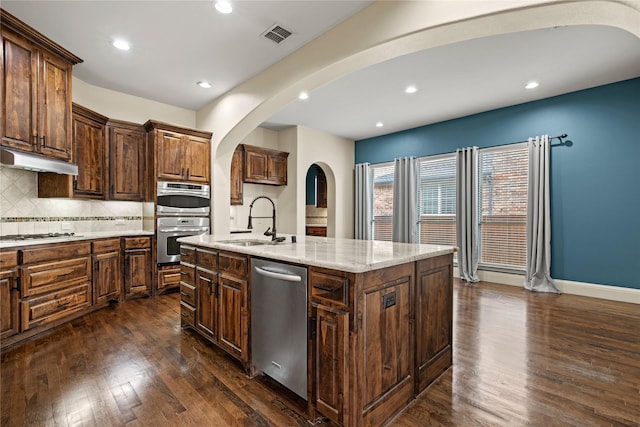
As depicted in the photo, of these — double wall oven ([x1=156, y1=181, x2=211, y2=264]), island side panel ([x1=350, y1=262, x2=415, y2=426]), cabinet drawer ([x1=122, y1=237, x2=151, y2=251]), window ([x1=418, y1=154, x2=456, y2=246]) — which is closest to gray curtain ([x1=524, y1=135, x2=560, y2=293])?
window ([x1=418, y1=154, x2=456, y2=246])

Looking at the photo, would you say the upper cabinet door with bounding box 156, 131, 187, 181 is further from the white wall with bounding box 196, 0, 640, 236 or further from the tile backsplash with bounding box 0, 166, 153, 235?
the white wall with bounding box 196, 0, 640, 236

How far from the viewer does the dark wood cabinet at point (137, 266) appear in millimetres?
3939

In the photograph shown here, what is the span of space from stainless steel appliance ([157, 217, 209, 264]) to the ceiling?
1917 mm

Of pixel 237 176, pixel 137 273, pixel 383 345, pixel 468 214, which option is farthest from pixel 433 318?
pixel 237 176

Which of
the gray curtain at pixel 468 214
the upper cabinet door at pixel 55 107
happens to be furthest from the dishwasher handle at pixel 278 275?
the gray curtain at pixel 468 214

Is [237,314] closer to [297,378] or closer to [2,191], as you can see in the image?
[297,378]

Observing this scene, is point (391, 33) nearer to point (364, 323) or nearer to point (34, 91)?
point (364, 323)

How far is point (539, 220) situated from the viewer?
4.48 metres

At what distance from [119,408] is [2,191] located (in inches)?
115

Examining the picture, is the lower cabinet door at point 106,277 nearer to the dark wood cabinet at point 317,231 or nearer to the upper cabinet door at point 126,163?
the upper cabinet door at point 126,163

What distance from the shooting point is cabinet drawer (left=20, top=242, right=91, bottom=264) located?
274 centimetres

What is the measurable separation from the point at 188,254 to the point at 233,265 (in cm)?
90

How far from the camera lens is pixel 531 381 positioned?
208 centimetres

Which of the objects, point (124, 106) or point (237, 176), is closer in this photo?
point (124, 106)
